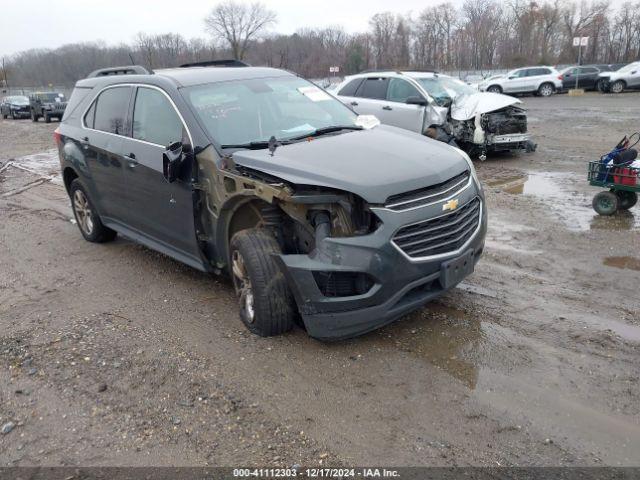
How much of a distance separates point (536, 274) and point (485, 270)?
0.46 metres

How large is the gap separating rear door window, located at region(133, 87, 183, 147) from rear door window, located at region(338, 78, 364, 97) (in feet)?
24.1

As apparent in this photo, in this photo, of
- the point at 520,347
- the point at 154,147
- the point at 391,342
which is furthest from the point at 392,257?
the point at 154,147

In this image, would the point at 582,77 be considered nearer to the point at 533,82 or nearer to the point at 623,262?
the point at 533,82

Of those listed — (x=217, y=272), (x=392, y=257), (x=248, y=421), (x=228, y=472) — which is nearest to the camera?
(x=228, y=472)

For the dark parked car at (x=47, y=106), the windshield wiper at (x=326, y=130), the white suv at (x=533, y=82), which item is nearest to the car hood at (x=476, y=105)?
the windshield wiper at (x=326, y=130)

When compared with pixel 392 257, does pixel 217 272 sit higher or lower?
lower

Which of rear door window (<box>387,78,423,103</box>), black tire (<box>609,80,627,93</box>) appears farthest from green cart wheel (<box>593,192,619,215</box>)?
black tire (<box>609,80,627,93</box>)

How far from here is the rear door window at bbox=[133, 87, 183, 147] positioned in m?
4.66

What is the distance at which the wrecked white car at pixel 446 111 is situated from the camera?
10500mm

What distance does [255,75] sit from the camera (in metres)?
5.27

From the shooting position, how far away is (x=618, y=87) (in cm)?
2922

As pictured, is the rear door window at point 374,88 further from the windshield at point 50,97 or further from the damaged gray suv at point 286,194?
the windshield at point 50,97

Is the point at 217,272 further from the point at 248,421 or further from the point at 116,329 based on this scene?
the point at 248,421

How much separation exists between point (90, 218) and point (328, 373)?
14.0 feet
